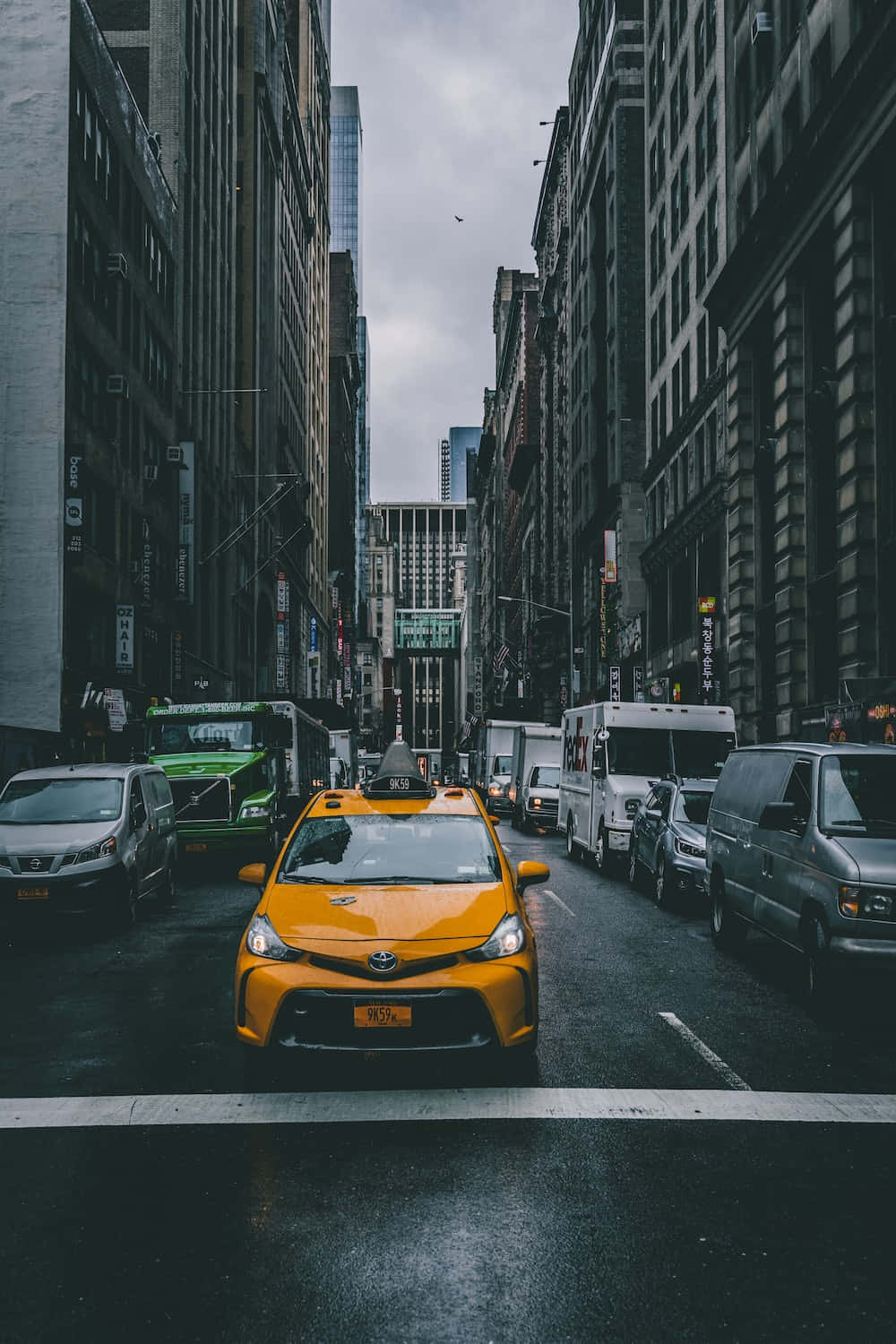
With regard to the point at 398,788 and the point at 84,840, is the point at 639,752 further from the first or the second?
the point at 398,788

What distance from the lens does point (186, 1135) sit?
6.65 metres

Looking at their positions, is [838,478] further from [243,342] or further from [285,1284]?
[243,342]

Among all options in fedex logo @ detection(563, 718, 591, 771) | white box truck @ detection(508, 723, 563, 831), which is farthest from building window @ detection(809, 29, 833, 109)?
white box truck @ detection(508, 723, 563, 831)

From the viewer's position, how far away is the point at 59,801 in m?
16.3

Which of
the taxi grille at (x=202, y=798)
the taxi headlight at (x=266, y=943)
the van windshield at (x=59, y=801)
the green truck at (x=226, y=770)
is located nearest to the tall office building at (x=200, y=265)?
the green truck at (x=226, y=770)

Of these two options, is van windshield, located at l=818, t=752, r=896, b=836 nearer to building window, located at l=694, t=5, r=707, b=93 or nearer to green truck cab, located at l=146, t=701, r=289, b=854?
green truck cab, located at l=146, t=701, r=289, b=854

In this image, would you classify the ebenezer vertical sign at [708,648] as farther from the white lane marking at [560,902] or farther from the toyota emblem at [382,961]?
the toyota emblem at [382,961]

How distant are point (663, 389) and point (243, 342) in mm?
29047

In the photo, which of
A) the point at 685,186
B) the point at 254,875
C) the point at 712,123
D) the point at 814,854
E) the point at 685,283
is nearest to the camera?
the point at 254,875

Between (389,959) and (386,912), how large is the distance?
1.90 feet

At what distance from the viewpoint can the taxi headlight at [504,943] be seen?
741 centimetres

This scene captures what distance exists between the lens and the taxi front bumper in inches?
278

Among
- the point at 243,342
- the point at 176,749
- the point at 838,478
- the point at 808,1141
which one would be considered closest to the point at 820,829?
the point at 808,1141

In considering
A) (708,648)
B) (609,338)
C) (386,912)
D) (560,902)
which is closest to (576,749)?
(560,902)
